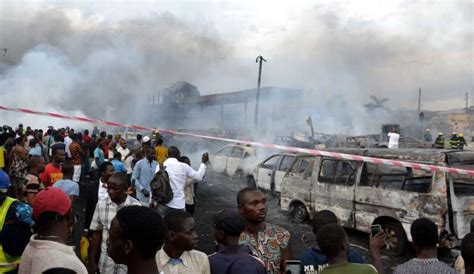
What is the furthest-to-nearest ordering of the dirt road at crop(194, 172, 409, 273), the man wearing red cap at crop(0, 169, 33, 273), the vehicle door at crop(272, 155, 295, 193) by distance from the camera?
the vehicle door at crop(272, 155, 295, 193) → the dirt road at crop(194, 172, 409, 273) → the man wearing red cap at crop(0, 169, 33, 273)

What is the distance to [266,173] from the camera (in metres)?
11.8

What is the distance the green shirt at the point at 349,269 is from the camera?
266 centimetres

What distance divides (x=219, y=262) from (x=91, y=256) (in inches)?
64.7

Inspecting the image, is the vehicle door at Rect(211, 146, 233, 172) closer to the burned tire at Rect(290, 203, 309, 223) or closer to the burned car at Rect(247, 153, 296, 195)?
the burned car at Rect(247, 153, 296, 195)

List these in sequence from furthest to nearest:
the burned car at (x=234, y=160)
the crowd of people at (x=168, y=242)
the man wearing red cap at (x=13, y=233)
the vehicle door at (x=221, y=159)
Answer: the vehicle door at (x=221, y=159) < the burned car at (x=234, y=160) < the man wearing red cap at (x=13, y=233) < the crowd of people at (x=168, y=242)

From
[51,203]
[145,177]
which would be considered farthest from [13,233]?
[145,177]

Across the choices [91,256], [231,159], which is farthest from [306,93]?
[91,256]

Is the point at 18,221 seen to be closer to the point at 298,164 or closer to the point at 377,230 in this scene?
the point at 377,230


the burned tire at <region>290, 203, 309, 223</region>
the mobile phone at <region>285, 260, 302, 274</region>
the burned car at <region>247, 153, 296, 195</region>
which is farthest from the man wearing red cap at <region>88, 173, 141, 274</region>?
the burned car at <region>247, 153, 296, 195</region>

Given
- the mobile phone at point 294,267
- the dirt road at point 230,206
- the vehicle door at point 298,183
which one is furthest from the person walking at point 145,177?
the mobile phone at point 294,267

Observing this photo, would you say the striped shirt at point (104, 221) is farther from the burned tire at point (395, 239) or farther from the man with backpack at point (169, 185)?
the burned tire at point (395, 239)

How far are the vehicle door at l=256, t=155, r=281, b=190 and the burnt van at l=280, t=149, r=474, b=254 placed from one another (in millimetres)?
2182

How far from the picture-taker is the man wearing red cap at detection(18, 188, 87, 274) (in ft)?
7.69

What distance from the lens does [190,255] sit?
286 centimetres
